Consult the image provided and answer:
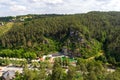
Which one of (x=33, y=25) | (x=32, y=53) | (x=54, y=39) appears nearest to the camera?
(x=32, y=53)

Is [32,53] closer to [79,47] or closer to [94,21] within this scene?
[79,47]

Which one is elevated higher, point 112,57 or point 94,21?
point 94,21

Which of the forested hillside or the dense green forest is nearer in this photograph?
the dense green forest

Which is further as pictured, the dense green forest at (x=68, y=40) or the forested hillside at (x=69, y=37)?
the forested hillside at (x=69, y=37)

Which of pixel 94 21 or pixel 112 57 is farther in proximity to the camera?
pixel 94 21

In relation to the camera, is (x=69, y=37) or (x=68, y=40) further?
(x=69, y=37)

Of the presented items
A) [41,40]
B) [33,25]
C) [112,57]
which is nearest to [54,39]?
[41,40]

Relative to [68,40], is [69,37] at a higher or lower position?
higher

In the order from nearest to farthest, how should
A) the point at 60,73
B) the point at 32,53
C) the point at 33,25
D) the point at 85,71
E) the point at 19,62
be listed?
1. the point at 60,73
2. the point at 85,71
3. the point at 19,62
4. the point at 32,53
5. the point at 33,25
